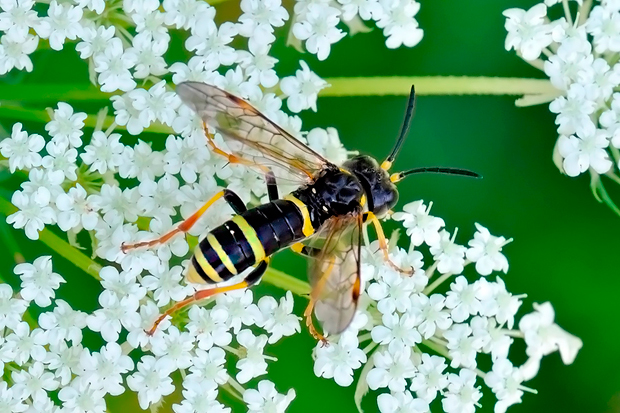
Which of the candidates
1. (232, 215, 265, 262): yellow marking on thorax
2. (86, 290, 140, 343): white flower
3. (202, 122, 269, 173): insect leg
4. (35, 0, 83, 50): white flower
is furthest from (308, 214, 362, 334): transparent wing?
(35, 0, 83, 50): white flower

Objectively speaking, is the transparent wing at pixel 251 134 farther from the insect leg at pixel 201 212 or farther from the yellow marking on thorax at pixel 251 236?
the yellow marking on thorax at pixel 251 236

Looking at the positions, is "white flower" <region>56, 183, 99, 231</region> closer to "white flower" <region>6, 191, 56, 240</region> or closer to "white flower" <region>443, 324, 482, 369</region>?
"white flower" <region>6, 191, 56, 240</region>

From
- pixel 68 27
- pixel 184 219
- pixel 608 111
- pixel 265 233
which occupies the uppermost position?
pixel 608 111

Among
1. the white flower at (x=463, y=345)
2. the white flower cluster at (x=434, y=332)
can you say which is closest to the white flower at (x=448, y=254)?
the white flower cluster at (x=434, y=332)

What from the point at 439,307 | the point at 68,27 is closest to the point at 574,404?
the point at 439,307

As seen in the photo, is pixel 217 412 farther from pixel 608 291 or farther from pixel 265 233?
pixel 608 291
